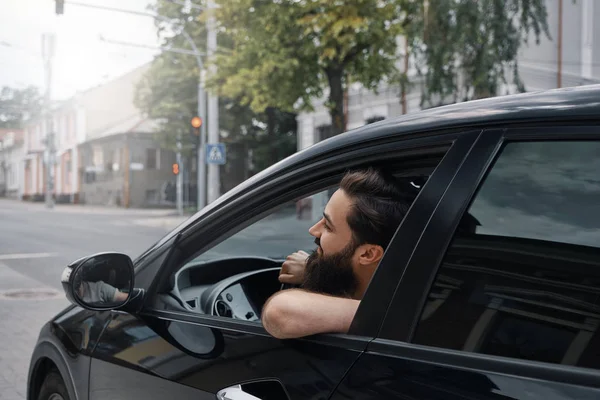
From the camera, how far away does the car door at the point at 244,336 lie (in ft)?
4.99

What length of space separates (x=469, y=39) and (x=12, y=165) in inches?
3292

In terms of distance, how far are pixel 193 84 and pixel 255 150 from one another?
5.02m

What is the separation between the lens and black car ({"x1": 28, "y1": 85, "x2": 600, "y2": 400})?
128cm

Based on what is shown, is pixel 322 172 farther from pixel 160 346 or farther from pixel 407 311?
pixel 160 346

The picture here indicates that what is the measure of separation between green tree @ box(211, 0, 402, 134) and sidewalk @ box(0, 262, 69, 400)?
919 centimetres

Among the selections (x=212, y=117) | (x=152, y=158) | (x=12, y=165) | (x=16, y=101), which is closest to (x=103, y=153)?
(x=152, y=158)

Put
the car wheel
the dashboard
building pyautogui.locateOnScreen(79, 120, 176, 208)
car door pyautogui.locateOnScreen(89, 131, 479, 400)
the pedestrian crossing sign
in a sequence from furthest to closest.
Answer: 1. building pyautogui.locateOnScreen(79, 120, 176, 208)
2. the pedestrian crossing sign
3. the car wheel
4. the dashboard
5. car door pyautogui.locateOnScreen(89, 131, 479, 400)

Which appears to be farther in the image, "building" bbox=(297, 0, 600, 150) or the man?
"building" bbox=(297, 0, 600, 150)

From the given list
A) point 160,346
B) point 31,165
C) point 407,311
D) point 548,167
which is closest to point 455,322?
point 407,311

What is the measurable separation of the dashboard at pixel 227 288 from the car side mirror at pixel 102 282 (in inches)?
6.0

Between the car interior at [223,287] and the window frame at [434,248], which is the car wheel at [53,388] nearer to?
the car interior at [223,287]

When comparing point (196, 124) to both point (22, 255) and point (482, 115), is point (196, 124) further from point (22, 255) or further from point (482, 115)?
point (482, 115)

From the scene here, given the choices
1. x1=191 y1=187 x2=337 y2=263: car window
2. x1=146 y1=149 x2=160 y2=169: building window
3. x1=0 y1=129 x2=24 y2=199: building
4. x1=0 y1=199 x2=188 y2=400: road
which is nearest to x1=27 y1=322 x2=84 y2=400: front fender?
x1=0 y1=199 x2=188 y2=400: road

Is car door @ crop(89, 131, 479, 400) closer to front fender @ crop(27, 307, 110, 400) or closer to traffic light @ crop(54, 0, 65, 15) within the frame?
front fender @ crop(27, 307, 110, 400)
